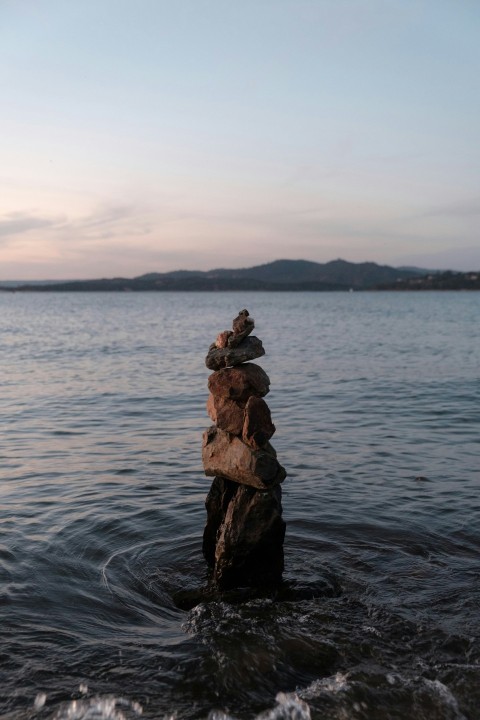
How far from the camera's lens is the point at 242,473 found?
10367 mm

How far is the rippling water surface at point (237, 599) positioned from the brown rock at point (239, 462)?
157 centimetres

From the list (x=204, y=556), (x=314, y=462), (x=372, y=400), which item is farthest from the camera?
(x=372, y=400)

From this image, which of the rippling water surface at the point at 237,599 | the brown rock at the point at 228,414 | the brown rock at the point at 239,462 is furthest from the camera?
the brown rock at the point at 228,414

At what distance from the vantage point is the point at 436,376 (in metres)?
35.1

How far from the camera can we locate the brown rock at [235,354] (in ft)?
35.3

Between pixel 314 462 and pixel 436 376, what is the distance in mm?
18882

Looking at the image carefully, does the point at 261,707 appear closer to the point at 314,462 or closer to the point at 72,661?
the point at 72,661

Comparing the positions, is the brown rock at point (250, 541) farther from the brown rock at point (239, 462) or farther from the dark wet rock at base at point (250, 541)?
the brown rock at point (239, 462)

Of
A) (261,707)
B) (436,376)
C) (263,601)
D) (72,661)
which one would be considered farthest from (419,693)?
(436,376)

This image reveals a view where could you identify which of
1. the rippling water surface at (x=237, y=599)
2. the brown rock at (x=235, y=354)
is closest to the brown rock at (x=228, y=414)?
the brown rock at (x=235, y=354)

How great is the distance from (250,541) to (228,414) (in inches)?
70.9

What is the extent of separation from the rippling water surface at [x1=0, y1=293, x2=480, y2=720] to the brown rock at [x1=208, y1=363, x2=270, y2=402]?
2.70m

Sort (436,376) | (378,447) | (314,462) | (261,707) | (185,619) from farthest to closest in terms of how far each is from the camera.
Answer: (436,376), (378,447), (314,462), (185,619), (261,707)

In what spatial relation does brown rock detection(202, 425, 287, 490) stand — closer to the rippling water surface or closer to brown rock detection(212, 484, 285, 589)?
brown rock detection(212, 484, 285, 589)
